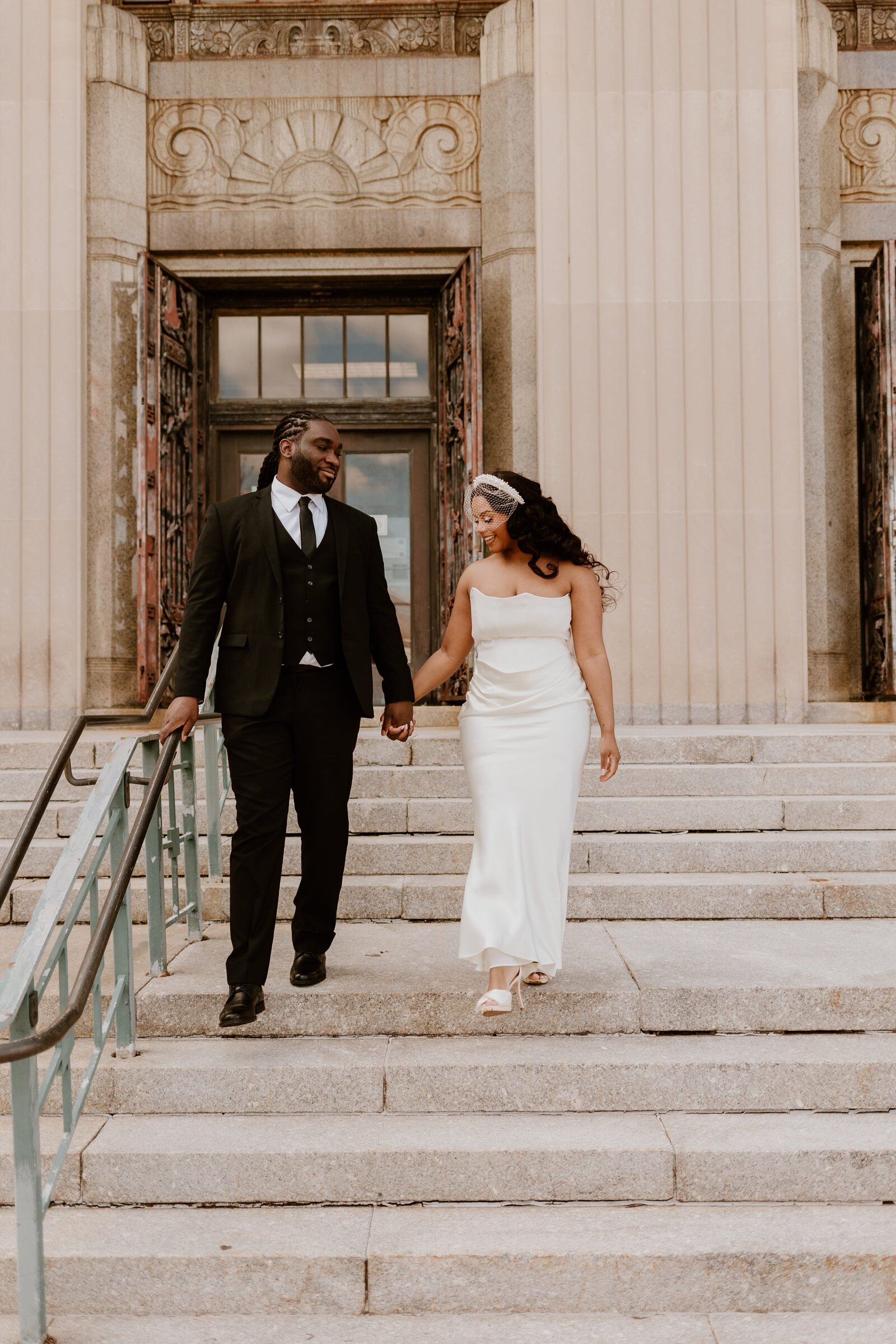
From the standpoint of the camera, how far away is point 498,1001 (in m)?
3.60

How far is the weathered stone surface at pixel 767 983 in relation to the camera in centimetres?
374

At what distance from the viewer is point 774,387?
8383mm

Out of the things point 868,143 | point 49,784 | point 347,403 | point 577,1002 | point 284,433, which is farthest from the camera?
point 347,403

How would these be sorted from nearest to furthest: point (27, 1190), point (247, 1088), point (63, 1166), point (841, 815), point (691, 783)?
point (27, 1190) < point (63, 1166) < point (247, 1088) < point (841, 815) < point (691, 783)

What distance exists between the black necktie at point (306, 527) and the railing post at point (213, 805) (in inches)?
65.3

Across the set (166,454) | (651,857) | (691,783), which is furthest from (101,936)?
(166,454)

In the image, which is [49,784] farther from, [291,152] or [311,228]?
[291,152]

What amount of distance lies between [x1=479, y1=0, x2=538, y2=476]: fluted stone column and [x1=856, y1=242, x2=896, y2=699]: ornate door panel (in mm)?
2717

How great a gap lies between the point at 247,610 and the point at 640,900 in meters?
2.27

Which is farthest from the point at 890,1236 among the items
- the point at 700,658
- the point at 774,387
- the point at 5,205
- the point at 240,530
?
the point at 5,205

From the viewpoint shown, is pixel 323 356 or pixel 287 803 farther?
pixel 323 356

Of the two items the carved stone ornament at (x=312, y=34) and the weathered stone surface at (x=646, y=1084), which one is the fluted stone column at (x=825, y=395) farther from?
the weathered stone surface at (x=646, y=1084)

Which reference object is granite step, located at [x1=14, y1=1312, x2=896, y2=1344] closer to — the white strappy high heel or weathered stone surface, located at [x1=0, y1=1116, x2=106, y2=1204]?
weathered stone surface, located at [x1=0, y1=1116, x2=106, y2=1204]

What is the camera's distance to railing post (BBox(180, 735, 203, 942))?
4645 mm
